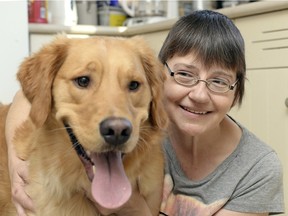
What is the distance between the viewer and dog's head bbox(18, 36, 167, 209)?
3.68 ft

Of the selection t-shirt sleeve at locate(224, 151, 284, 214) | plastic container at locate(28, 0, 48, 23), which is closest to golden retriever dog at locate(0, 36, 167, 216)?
t-shirt sleeve at locate(224, 151, 284, 214)

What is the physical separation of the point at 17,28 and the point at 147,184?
1521mm

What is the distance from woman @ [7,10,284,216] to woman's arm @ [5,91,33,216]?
0.07 feet

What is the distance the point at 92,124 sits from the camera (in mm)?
1115

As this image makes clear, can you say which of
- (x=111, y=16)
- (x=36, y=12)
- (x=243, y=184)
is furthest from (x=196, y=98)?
(x=111, y=16)

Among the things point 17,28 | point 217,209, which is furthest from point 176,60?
point 17,28

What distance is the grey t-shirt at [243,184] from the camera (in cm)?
146

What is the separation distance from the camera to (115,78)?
4.06 ft

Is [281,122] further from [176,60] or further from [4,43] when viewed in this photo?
[4,43]

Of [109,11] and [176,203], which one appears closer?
[176,203]

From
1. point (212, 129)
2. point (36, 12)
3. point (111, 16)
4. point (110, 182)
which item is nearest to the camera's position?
point (110, 182)

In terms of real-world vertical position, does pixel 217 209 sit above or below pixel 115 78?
below

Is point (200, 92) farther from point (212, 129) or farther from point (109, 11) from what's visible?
point (109, 11)

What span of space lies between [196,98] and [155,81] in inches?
6.3
